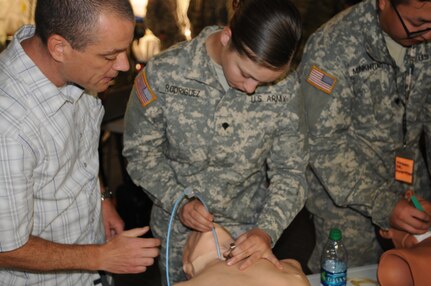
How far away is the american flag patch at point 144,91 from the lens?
63.7 inches

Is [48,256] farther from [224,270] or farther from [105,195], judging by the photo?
[105,195]

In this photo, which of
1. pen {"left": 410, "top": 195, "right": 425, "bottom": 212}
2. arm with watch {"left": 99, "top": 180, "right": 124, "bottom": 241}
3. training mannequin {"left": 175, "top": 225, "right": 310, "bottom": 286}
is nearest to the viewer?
training mannequin {"left": 175, "top": 225, "right": 310, "bottom": 286}

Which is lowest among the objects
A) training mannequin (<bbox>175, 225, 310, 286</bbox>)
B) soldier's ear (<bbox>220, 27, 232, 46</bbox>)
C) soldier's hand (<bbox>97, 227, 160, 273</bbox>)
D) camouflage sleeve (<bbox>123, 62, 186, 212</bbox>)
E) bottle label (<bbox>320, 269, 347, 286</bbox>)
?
bottle label (<bbox>320, 269, 347, 286</bbox>)

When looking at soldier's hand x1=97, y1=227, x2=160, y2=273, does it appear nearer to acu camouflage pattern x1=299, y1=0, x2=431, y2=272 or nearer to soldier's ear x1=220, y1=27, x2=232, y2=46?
soldier's ear x1=220, y1=27, x2=232, y2=46

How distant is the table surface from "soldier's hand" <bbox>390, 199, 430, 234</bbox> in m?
0.17

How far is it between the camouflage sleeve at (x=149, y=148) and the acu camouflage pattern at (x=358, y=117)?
0.55 m

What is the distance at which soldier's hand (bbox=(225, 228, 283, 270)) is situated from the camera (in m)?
1.35

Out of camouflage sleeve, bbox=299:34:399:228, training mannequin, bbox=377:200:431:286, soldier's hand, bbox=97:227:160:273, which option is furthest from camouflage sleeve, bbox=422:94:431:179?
soldier's hand, bbox=97:227:160:273

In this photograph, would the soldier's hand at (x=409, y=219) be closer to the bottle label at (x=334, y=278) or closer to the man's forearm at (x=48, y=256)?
the bottle label at (x=334, y=278)

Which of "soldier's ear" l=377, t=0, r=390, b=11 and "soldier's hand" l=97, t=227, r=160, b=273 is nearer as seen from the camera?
"soldier's hand" l=97, t=227, r=160, b=273

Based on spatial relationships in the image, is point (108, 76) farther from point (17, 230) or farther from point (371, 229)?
point (371, 229)

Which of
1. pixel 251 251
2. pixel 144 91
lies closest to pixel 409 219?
pixel 251 251

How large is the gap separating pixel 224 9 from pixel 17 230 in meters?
3.70

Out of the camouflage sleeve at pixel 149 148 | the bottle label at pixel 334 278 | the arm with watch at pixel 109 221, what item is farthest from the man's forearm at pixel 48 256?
the bottle label at pixel 334 278
